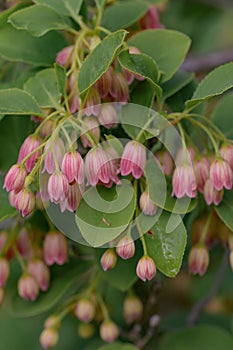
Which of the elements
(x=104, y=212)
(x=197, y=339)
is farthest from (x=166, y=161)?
(x=197, y=339)

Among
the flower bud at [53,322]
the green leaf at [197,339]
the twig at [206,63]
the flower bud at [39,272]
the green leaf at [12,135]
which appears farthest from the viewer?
the twig at [206,63]

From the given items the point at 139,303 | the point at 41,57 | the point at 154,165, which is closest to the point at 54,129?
the point at 154,165

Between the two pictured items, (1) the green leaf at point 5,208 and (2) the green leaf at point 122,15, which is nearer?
(1) the green leaf at point 5,208

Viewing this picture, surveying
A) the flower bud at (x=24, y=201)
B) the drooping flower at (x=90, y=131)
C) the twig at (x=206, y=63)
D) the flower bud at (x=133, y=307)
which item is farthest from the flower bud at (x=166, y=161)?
the twig at (x=206, y=63)

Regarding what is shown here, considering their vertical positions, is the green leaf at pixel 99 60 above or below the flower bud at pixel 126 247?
above

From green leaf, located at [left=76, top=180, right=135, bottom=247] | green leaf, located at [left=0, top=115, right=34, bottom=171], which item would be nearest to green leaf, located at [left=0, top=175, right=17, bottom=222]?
green leaf, located at [left=0, top=115, right=34, bottom=171]

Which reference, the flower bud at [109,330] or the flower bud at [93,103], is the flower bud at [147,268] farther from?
the flower bud at [109,330]

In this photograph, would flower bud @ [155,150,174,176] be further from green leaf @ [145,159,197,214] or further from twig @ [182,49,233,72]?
twig @ [182,49,233,72]

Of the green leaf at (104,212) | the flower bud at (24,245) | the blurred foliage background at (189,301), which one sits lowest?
the blurred foliage background at (189,301)
